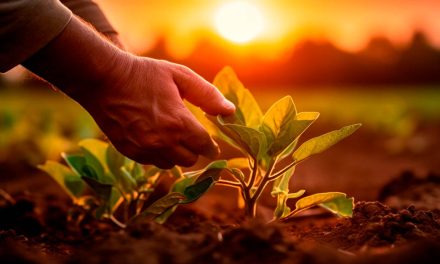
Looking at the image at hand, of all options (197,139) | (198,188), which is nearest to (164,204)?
(198,188)

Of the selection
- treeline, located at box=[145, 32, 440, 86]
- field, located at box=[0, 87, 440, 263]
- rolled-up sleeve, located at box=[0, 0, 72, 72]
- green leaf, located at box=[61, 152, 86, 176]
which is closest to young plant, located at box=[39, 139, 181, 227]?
green leaf, located at box=[61, 152, 86, 176]

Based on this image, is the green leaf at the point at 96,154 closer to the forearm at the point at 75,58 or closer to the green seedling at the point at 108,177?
the green seedling at the point at 108,177

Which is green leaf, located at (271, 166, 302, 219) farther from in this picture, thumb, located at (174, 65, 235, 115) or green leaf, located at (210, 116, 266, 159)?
thumb, located at (174, 65, 235, 115)

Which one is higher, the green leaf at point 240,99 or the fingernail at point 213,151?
the green leaf at point 240,99

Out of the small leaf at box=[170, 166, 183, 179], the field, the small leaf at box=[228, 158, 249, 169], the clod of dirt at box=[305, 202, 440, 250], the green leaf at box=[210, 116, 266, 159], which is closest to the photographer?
the field

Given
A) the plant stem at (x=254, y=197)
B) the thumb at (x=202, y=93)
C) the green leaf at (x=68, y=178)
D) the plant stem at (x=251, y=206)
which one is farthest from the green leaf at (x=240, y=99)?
the green leaf at (x=68, y=178)

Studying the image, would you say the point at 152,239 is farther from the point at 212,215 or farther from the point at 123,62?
the point at 212,215
